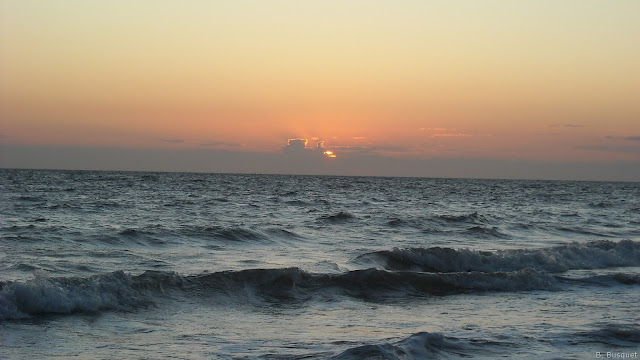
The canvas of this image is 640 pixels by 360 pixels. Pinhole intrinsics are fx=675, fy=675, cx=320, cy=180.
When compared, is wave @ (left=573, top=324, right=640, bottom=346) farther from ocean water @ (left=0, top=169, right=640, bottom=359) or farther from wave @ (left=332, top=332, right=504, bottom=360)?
wave @ (left=332, top=332, right=504, bottom=360)

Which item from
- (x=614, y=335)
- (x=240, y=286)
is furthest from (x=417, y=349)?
(x=240, y=286)

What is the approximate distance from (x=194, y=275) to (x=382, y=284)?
393 cm

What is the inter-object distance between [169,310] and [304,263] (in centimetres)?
567

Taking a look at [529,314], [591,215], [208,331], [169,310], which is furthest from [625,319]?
[591,215]

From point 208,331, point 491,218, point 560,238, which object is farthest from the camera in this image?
point 491,218

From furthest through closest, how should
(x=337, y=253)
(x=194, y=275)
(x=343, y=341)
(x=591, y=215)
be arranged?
(x=591, y=215) → (x=337, y=253) → (x=194, y=275) → (x=343, y=341)

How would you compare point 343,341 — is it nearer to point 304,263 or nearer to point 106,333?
point 106,333

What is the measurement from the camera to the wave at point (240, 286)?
11.0 meters

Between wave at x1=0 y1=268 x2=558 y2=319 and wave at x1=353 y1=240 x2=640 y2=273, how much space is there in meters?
2.78

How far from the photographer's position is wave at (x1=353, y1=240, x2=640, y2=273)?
17781mm

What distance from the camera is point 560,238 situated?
25969mm

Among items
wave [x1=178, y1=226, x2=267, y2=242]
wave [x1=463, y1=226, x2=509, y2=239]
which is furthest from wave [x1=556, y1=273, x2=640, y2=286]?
wave [x1=178, y1=226, x2=267, y2=242]

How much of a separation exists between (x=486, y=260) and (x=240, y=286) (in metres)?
7.70

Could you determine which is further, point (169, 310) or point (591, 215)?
point (591, 215)
